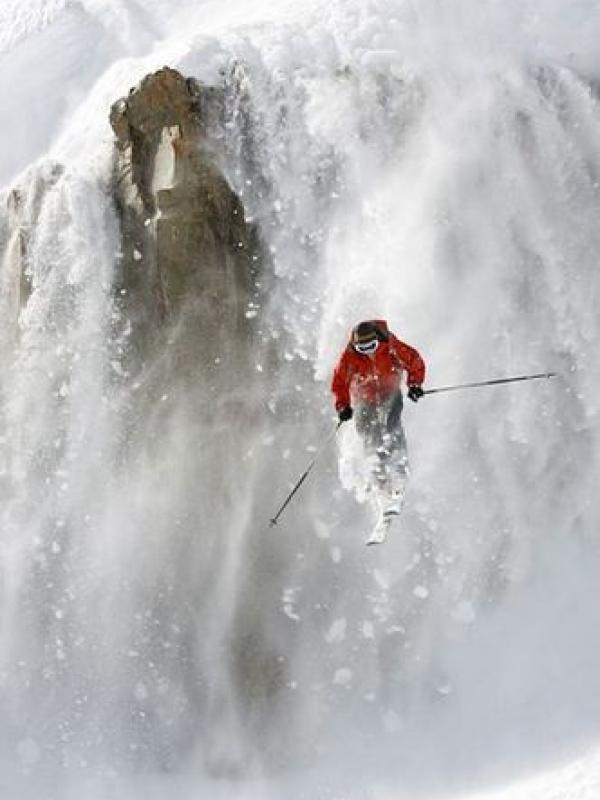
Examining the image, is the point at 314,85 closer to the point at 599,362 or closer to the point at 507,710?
the point at 599,362

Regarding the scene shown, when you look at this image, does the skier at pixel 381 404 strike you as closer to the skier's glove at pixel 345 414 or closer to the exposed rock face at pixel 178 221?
the skier's glove at pixel 345 414

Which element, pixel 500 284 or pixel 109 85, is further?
pixel 109 85

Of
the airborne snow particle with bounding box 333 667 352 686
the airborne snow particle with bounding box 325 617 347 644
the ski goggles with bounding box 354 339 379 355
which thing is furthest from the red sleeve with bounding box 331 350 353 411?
the airborne snow particle with bounding box 333 667 352 686

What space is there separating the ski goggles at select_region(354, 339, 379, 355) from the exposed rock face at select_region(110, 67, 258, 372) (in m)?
2.45

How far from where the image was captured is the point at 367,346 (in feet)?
27.0

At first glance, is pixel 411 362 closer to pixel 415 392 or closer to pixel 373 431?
pixel 415 392

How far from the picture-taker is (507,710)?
10.4m

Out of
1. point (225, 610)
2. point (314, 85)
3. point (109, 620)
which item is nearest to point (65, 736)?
point (109, 620)

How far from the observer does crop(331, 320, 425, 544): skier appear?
8.41 meters

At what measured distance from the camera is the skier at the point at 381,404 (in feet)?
Answer: 27.6

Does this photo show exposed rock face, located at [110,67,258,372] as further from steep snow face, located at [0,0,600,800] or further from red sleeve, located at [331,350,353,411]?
red sleeve, located at [331,350,353,411]

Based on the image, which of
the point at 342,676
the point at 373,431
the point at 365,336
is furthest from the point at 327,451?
the point at 342,676

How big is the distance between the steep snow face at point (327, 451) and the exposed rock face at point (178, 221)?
0.84 feet

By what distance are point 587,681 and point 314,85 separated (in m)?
7.25
